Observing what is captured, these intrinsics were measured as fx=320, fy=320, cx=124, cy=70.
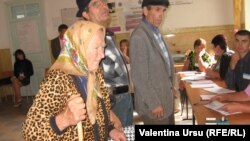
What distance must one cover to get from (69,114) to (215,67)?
3.14m

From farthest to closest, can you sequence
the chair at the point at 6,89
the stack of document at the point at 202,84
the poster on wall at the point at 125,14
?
the chair at the point at 6,89
the poster on wall at the point at 125,14
the stack of document at the point at 202,84

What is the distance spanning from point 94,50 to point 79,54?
69mm

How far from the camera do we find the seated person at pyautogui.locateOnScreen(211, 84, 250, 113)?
7.62 feet

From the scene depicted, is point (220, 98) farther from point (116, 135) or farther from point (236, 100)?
point (116, 135)

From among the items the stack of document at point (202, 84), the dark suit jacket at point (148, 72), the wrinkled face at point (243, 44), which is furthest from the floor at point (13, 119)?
the dark suit jacket at point (148, 72)

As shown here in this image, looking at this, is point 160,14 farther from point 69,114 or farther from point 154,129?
point 69,114

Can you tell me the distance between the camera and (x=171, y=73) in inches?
101

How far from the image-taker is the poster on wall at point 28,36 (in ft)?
25.2

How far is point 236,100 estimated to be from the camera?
2.61 meters

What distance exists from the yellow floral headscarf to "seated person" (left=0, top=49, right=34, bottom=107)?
5.99 meters

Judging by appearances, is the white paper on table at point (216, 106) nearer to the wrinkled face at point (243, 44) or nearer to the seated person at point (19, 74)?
the wrinkled face at point (243, 44)

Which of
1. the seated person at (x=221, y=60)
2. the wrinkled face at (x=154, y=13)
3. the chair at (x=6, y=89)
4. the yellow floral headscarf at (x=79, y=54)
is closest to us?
the yellow floral headscarf at (x=79, y=54)

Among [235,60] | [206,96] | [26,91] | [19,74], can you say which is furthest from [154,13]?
[26,91]

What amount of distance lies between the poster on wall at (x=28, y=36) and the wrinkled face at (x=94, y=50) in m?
6.58
